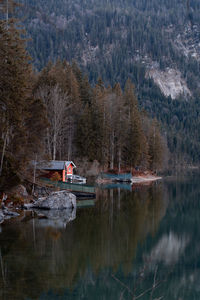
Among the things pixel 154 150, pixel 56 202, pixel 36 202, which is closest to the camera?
pixel 56 202

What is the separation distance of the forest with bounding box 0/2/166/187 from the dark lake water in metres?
7.16

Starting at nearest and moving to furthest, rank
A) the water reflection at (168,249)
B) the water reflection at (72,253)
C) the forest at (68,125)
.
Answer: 1. the water reflection at (72,253)
2. the water reflection at (168,249)
3. the forest at (68,125)

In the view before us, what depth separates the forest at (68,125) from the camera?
26.6 metres

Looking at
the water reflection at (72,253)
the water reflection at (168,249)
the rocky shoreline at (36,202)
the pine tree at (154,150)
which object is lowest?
the water reflection at (168,249)

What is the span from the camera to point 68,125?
176 feet

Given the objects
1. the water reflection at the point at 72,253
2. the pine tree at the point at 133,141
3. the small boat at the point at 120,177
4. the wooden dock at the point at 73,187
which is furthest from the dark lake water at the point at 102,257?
the pine tree at the point at 133,141

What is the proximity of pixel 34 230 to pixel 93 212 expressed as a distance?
7.93m

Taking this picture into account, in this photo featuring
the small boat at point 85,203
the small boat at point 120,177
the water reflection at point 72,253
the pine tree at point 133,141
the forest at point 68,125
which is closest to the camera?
the water reflection at point 72,253

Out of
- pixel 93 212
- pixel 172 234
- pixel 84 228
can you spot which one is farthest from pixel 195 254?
pixel 93 212

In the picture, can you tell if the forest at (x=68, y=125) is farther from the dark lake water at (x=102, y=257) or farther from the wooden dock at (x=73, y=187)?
the dark lake water at (x=102, y=257)

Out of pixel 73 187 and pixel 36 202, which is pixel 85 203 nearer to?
pixel 73 187

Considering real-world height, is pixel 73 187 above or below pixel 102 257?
above

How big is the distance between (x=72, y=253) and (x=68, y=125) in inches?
1533

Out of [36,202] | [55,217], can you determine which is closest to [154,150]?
[36,202]
